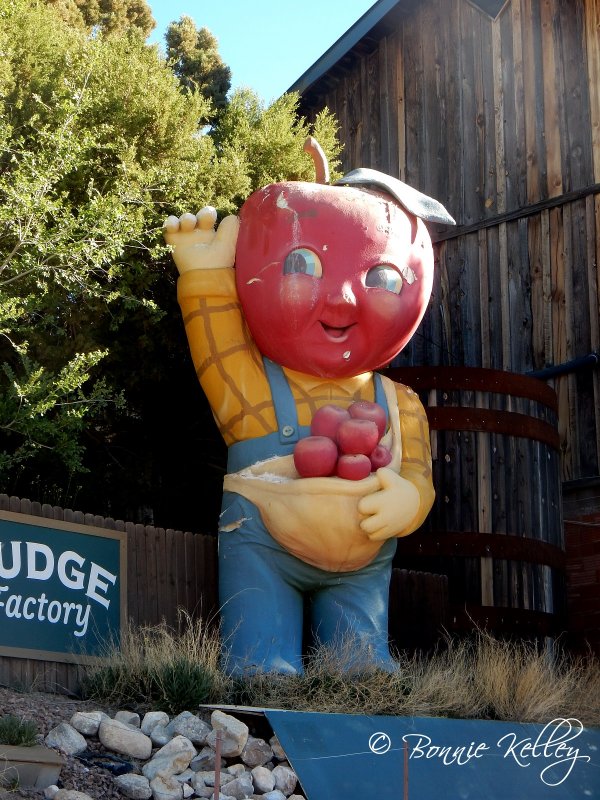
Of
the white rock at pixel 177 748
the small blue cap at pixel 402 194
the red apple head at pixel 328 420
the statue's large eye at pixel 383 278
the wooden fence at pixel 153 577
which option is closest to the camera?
the white rock at pixel 177 748

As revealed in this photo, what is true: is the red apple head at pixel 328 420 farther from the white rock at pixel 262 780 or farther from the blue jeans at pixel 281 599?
the white rock at pixel 262 780

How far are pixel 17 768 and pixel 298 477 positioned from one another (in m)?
2.73

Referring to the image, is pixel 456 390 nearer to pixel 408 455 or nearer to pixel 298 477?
pixel 408 455

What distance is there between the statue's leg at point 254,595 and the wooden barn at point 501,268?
6.59 ft

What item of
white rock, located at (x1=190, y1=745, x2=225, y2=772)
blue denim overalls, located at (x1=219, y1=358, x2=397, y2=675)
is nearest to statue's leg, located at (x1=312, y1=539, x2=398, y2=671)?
blue denim overalls, located at (x1=219, y1=358, x2=397, y2=675)

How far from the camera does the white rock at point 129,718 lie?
21.0ft

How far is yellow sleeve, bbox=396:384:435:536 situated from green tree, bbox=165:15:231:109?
780cm

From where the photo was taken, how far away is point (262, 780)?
6.06 m

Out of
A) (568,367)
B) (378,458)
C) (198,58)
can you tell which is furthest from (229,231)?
(198,58)

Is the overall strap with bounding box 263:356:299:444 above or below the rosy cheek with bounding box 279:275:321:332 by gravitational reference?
below

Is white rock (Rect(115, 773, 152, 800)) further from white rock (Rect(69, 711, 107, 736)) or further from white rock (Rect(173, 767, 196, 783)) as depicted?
white rock (Rect(69, 711, 107, 736))

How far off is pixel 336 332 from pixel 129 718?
2.70 metres

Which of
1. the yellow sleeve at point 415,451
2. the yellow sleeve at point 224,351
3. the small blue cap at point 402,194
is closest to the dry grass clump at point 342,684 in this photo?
the yellow sleeve at point 415,451

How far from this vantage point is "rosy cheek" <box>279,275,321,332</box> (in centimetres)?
782
